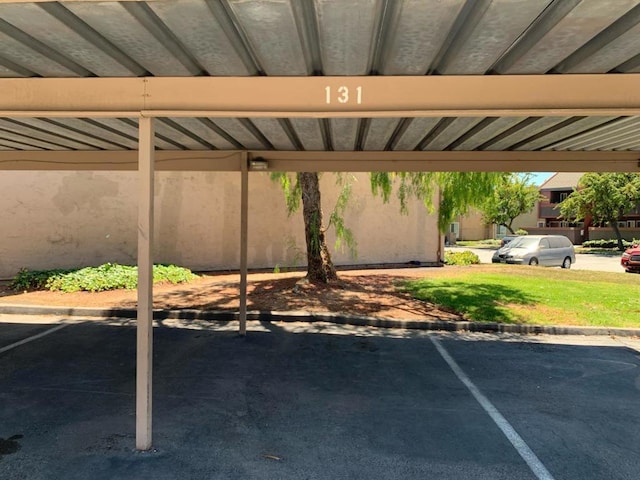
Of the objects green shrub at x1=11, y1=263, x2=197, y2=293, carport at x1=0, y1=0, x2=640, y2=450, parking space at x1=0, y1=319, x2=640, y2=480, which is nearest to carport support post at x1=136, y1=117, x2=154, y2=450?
carport at x1=0, y1=0, x2=640, y2=450

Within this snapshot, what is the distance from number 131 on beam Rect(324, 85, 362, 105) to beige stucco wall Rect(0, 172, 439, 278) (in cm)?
1180

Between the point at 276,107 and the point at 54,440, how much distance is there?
11.9 ft

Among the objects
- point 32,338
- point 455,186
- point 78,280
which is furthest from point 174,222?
point 455,186

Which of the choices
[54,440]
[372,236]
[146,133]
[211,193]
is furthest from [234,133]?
[372,236]

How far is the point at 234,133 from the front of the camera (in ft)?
18.8

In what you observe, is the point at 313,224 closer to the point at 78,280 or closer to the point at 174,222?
the point at 174,222

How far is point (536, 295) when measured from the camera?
35.8 ft

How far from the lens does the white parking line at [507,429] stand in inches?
134

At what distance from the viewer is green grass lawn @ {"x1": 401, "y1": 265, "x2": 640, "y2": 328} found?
28.3 feet

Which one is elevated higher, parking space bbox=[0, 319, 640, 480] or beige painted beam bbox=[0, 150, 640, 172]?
beige painted beam bbox=[0, 150, 640, 172]

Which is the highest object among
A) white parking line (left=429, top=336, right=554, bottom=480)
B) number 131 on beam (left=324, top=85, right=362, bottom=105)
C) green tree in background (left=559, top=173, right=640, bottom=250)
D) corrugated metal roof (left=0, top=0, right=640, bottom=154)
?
green tree in background (left=559, top=173, right=640, bottom=250)

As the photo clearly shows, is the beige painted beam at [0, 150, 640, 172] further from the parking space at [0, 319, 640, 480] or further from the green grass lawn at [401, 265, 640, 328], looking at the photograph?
the green grass lawn at [401, 265, 640, 328]

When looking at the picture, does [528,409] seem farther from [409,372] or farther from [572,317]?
[572,317]

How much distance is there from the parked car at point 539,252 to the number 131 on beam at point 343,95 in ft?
60.4
